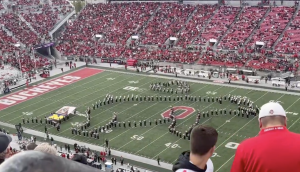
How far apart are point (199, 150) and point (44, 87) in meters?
30.3

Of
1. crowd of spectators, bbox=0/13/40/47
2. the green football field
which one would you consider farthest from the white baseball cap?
crowd of spectators, bbox=0/13/40/47

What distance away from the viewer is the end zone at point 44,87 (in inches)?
1139

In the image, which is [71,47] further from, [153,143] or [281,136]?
[281,136]

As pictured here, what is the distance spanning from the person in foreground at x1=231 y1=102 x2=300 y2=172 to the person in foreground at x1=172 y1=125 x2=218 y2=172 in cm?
23

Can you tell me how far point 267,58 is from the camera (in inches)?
1352

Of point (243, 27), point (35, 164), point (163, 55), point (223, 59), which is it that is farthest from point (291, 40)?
point (35, 164)

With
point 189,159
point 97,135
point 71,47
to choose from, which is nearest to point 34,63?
point 71,47

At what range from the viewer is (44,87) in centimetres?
3184

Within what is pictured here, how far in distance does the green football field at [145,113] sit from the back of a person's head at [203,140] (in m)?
14.1

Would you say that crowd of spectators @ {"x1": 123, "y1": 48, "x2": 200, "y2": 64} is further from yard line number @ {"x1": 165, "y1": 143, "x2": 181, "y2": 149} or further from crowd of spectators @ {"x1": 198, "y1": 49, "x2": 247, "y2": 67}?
yard line number @ {"x1": 165, "y1": 143, "x2": 181, "y2": 149}

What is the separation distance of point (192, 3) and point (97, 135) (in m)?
32.4

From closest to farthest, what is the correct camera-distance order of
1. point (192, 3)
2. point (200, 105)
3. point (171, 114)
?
point (171, 114) → point (200, 105) → point (192, 3)

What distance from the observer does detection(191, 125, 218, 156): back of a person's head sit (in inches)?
116

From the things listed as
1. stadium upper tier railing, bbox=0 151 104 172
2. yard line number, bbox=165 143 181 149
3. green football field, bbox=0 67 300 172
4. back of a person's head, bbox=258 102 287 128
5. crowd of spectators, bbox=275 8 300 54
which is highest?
stadium upper tier railing, bbox=0 151 104 172
